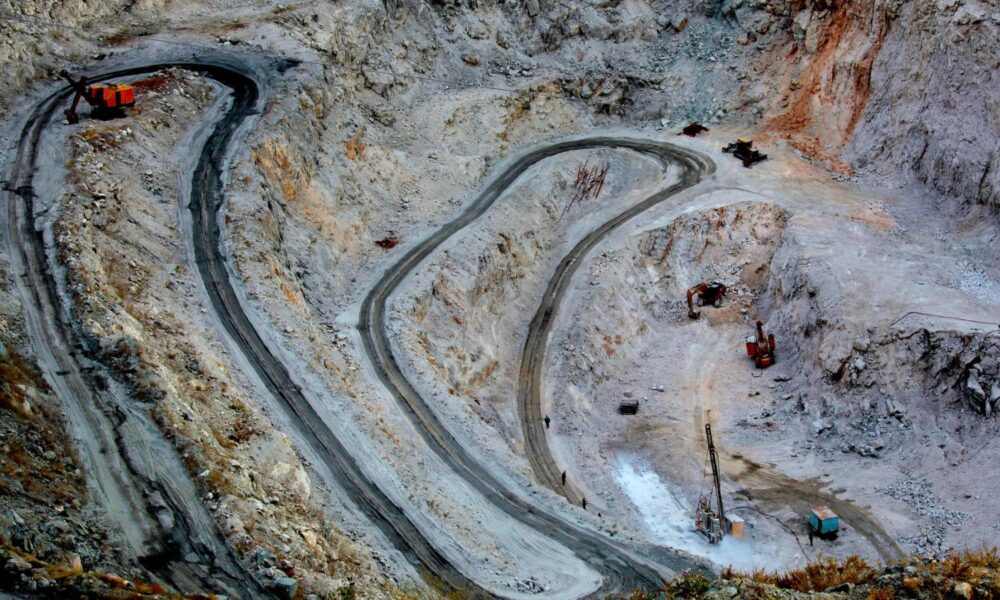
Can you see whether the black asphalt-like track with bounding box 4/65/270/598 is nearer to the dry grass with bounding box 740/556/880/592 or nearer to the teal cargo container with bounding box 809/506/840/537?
the dry grass with bounding box 740/556/880/592

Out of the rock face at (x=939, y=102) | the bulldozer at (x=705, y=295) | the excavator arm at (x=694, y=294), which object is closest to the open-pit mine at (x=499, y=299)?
the rock face at (x=939, y=102)

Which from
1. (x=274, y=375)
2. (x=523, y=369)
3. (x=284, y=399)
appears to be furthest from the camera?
(x=523, y=369)

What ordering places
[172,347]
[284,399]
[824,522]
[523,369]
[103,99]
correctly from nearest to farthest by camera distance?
1. [172,347]
2. [284,399]
3. [824,522]
4. [103,99]
5. [523,369]

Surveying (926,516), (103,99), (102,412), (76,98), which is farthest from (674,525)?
(76,98)

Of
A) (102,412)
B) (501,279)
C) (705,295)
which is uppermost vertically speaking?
(102,412)

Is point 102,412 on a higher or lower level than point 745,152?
lower

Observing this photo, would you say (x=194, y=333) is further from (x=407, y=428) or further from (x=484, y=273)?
(x=484, y=273)

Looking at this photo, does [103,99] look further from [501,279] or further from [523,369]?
[523,369]

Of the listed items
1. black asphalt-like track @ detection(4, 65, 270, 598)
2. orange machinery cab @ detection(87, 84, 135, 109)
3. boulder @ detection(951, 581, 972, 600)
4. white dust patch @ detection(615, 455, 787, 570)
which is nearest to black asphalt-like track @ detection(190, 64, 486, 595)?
orange machinery cab @ detection(87, 84, 135, 109)
